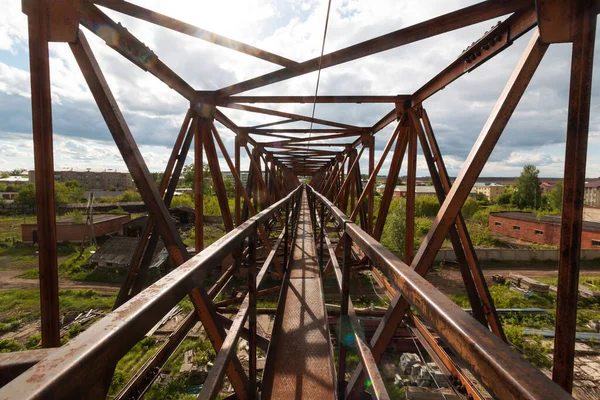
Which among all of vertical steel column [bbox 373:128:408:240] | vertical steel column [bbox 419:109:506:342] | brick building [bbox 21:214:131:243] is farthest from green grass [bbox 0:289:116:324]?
vertical steel column [bbox 419:109:506:342]

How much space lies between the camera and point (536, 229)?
2677 centimetres

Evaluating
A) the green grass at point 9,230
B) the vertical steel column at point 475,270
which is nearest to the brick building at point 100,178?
the green grass at point 9,230

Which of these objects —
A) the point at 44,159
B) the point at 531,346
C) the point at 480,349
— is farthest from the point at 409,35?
the point at 531,346

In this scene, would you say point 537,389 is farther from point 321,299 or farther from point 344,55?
point 344,55

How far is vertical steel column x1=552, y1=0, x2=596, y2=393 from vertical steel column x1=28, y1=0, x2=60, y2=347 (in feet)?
10.2

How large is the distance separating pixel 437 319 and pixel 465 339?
9 cm

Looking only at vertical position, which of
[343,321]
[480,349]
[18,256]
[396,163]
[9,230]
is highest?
[396,163]

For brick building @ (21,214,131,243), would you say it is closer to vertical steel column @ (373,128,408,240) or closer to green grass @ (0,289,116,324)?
green grass @ (0,289,116,324)

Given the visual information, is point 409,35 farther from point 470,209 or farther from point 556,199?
point 556,199

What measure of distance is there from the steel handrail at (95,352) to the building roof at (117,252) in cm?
1974

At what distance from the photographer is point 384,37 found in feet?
9.00

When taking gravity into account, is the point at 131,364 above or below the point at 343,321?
below

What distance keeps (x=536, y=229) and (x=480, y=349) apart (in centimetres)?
3458

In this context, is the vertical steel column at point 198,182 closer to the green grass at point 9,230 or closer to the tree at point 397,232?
the tree at point 397,232
